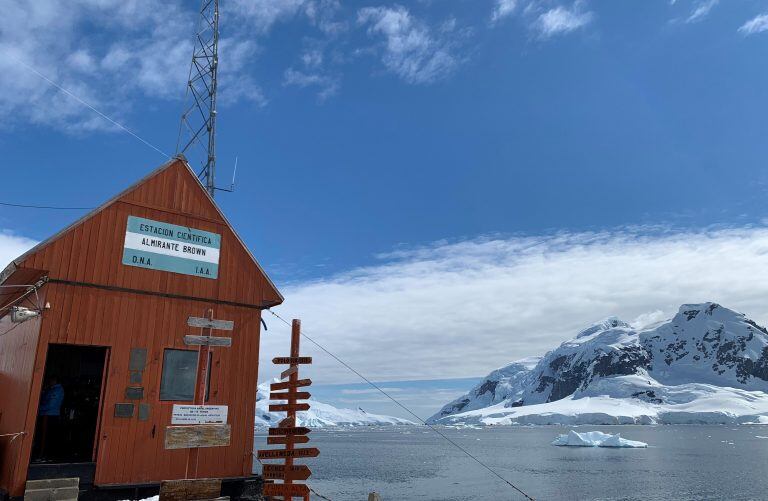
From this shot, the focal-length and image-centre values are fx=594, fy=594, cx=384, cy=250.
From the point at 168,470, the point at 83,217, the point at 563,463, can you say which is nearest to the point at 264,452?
the point at 168,470

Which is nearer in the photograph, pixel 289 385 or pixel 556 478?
pixel 289 385

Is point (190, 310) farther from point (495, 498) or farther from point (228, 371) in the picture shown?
point (495, 498)

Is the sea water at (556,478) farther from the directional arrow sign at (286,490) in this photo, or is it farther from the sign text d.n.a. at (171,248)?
the sign text d.n.a. at (171,248)

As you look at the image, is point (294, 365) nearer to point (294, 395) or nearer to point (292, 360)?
point (292, 360)

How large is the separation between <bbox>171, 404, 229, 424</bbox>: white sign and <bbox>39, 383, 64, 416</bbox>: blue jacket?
5743 millimetres

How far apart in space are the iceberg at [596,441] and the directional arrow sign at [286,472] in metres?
115

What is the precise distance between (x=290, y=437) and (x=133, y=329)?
17.1 ft

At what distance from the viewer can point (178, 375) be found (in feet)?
55.0

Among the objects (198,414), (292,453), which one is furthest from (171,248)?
(292,453)

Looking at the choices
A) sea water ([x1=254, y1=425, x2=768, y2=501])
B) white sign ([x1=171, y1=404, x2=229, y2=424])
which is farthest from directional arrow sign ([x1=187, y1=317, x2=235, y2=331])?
sea water ([x1=254, y1=425, x2=768, y2=501])

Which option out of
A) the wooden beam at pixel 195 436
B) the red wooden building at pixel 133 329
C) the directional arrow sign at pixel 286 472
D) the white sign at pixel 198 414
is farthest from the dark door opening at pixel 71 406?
the wooden beam at pixel 195 436

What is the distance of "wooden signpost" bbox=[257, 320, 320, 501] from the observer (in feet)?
49.7

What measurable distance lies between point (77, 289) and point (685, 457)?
97.0 meters

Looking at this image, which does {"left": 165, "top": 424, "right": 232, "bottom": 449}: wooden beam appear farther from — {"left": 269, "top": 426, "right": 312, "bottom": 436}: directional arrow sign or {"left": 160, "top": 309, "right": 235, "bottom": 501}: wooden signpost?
{"left": 269, "top": 426, "right": 312, "bottom": 436}: directional arrow sign
